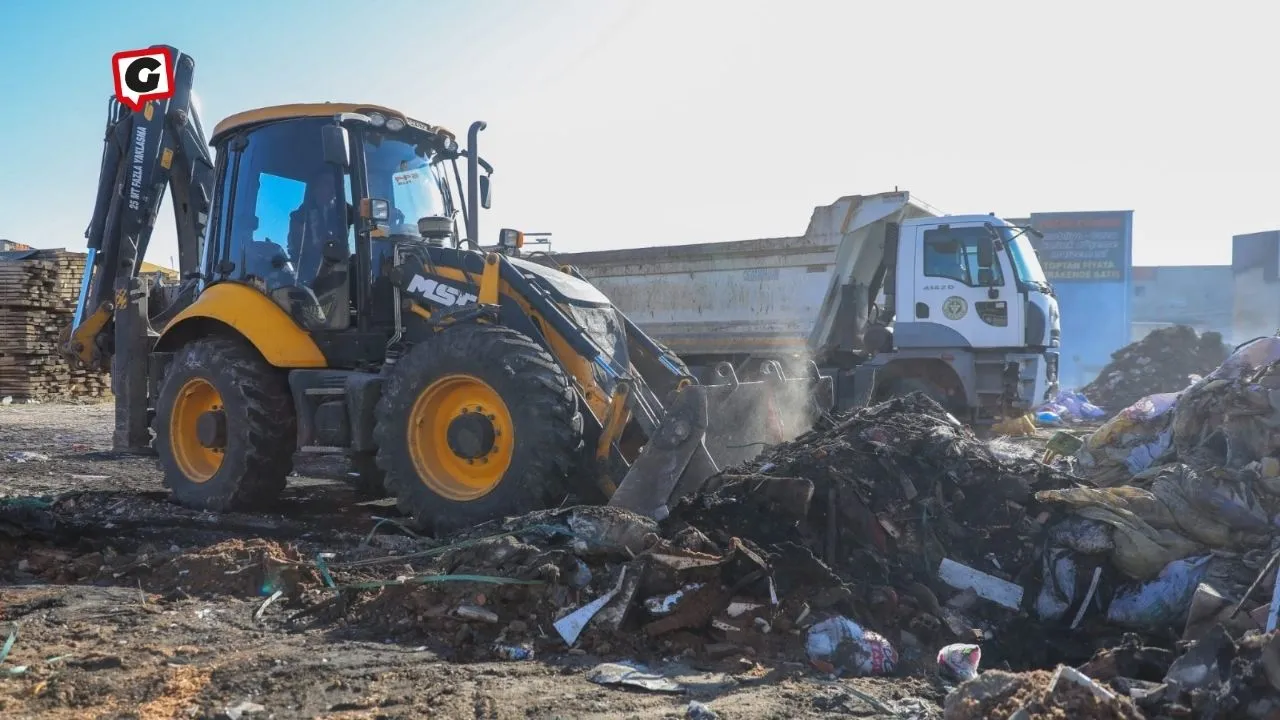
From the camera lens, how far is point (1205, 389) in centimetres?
605

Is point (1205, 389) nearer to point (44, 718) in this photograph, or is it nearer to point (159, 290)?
point (44, 718)

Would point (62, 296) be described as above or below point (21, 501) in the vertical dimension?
above

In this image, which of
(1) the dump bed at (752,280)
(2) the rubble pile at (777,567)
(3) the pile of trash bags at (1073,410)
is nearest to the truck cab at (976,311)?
(1) the dump bed at (752,280)

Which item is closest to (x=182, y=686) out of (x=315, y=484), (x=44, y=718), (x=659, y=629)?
(x=44, y=718)

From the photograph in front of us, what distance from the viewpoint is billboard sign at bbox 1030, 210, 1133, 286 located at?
23156mm

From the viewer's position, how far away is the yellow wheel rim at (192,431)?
6602 mm

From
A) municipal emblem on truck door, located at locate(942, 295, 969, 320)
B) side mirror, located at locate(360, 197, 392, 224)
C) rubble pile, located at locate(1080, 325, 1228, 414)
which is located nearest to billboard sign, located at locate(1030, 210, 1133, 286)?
rubble pile, located at locate(1080, 325, 1228, 414)

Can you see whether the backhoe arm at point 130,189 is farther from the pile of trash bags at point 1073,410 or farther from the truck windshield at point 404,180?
the pile of trash bags at point 1073,410

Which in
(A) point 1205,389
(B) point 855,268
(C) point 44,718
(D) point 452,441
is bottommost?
(C) point 44,718

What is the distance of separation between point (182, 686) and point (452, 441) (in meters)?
2.37

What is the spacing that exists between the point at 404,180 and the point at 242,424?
2.01 m

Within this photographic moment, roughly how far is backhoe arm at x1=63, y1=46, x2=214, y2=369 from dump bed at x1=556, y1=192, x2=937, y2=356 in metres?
5.10

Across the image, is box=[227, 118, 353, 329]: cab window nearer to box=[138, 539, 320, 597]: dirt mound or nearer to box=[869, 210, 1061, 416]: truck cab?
box=[138, 539, 320, 597]: dirt mound

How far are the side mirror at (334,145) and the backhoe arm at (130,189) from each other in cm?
216
